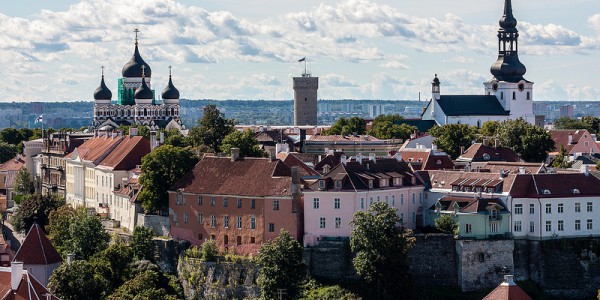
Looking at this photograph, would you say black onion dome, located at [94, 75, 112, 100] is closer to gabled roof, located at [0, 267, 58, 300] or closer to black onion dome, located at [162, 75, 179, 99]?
black onion dome, located at [162, 75, 179, 99]

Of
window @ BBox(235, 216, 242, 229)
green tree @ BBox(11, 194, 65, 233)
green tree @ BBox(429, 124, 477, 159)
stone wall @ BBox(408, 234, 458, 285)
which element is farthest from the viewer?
green tree @ BBox(429, 124, 477, 159)

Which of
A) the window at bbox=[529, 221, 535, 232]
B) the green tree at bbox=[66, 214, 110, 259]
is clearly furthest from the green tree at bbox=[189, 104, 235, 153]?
the window at bbox=[529, 221, 535, 232]

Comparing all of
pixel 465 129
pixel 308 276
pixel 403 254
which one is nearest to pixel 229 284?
pixel 308 276

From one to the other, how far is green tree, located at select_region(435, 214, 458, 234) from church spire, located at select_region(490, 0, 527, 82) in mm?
83647

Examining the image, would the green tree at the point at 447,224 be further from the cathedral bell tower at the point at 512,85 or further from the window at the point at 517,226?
the cathedral bell tower at the point at 512,85

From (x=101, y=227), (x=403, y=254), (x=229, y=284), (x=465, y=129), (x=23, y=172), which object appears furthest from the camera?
(x=23, y=172)

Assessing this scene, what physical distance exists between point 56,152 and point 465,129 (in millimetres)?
40040

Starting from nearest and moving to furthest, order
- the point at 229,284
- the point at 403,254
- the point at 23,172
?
the point at 403,254 < the point at 229,284 < the point at 23,172

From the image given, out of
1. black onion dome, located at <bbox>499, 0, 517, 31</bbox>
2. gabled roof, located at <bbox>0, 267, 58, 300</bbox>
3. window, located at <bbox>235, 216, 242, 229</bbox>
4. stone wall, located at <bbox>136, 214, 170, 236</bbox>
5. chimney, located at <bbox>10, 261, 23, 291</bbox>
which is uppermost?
black onion dome, located at <bbox>499, 0, 517, 31</bbox>

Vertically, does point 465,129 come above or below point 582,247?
above

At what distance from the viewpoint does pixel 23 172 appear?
137 metres

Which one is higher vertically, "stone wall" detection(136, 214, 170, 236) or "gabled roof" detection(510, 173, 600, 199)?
"gabled roof" detection(510, 173, 600, 199)

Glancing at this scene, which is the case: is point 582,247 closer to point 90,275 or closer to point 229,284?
point 229,284

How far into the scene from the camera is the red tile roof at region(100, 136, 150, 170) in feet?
357
